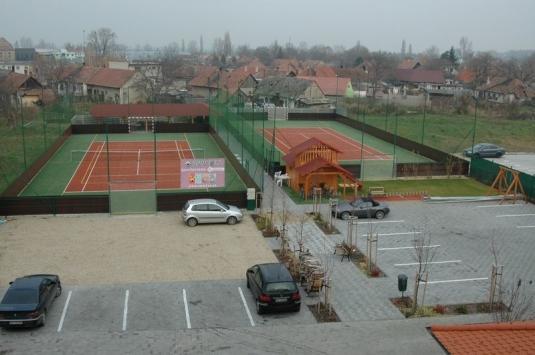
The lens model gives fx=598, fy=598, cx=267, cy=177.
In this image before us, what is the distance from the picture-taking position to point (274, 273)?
16047 mm

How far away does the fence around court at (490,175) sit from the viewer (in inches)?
1107

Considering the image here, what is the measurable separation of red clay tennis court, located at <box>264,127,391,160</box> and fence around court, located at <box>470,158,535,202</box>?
6387 millimetres

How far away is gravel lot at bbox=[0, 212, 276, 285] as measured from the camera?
18438mm

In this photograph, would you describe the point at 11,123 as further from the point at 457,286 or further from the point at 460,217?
the point at 457,286

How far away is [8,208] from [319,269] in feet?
45.2

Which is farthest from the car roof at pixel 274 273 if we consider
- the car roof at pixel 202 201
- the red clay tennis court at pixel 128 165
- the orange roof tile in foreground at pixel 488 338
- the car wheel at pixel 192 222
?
the red clay tennis court at pixel 128 165

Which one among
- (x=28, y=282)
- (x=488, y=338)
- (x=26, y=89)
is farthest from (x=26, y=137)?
(x=488, y=338)

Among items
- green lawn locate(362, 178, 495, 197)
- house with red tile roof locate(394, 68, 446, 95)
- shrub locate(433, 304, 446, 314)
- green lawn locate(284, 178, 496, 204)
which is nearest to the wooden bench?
green lawn locate(284, 178, 496, 204)

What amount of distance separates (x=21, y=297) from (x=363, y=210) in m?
14.1

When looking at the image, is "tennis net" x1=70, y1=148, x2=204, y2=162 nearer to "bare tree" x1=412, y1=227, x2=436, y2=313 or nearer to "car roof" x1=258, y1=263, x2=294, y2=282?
"bare tree" x1=412, y1=227, x2=436, y2=313

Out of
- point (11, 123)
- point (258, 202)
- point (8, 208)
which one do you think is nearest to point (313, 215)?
point (258, 202)

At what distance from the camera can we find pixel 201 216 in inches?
914

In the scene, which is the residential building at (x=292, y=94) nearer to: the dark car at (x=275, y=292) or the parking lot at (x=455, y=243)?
the parking lot at (x=455, y=243)

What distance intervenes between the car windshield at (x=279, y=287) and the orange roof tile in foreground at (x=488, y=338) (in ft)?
20.7
